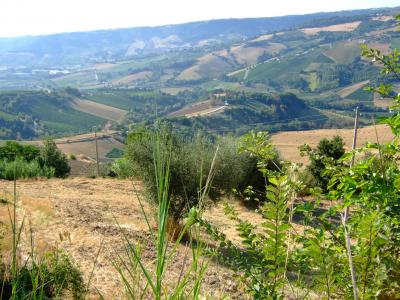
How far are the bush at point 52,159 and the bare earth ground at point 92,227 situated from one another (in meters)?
9.32

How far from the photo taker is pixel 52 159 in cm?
2947

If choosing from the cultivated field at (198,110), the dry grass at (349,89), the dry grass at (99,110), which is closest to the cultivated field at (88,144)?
the cultivated field at (198,110)

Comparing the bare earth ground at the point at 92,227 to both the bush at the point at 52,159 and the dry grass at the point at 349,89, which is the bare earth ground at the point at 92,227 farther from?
the dry grass at the point at 349,89

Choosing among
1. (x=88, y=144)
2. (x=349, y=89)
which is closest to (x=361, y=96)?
(x=349, y=89)

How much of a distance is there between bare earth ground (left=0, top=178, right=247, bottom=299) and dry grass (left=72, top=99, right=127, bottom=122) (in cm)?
11873

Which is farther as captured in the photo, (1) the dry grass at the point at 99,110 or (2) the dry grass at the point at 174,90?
(2) the dry grass at the point at 174,90

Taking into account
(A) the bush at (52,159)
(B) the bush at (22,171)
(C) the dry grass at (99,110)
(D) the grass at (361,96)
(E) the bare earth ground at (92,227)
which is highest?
(E) the bare earth ground at (92,227)

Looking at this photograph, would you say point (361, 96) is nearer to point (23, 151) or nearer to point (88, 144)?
point (88, 144)

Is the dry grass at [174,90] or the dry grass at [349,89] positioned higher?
the dry grass at [349,89]

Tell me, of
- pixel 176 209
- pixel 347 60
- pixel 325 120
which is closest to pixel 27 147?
pixel 176 209

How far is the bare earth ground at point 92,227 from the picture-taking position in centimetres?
758

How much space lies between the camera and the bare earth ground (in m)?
7.58

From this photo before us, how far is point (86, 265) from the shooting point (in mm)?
8398

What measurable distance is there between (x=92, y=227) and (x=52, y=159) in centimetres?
1951
